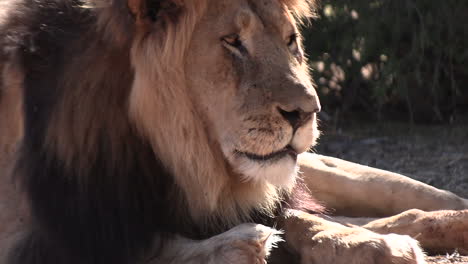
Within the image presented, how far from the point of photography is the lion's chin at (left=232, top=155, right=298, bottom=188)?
10.7 feet

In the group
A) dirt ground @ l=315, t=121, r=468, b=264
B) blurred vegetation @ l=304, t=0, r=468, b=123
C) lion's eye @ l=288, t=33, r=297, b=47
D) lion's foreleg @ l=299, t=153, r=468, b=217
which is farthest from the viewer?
blurred vegetation @ l=304, t=0, r=468, b=123

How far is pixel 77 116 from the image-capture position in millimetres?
3365

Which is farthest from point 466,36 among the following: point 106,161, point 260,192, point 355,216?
point 106,161

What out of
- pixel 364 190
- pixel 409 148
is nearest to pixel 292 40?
pixel 364 190

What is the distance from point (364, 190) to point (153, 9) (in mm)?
1755

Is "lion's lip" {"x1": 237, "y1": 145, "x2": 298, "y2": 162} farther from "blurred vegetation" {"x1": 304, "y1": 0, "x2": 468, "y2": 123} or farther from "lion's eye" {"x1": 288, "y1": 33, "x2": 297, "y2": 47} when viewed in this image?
"blurred vegetation" {"x1": 304, "y1": 0, "x2": 468, "y2": 123}

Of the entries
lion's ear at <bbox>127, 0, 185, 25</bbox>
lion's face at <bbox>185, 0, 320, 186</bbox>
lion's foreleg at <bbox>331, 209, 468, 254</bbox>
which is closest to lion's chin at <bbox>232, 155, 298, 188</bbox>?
lion's face at <bbox>185, 0, 320, 186</bbox>

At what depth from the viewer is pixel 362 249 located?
3262 millimetres

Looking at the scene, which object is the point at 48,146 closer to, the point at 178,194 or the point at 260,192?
the point at 178,194

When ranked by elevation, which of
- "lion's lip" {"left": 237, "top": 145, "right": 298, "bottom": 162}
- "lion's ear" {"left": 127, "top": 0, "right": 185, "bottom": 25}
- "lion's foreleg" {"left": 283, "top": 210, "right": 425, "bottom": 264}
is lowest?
"lion's foreleg" {"left": 283, "top": 210, "right": 425, "bottom": 264}

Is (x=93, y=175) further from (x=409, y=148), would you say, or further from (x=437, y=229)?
(x=409, y=148)

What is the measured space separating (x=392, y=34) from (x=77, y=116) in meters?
3.54

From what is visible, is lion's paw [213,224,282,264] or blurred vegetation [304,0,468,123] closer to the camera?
lion's paw [213,224,282,264]

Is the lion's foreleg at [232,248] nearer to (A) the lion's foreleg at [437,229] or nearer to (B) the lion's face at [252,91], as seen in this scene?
(B) the lion's face at [252,91]
